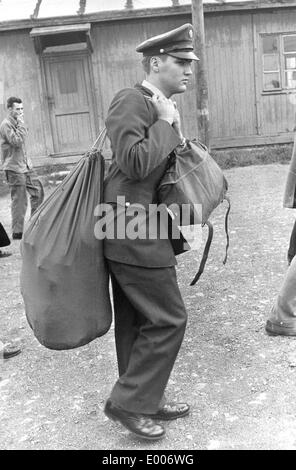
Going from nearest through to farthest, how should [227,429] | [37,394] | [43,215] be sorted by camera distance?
1. [43,215]
2. [227,429]
3. [37,394]

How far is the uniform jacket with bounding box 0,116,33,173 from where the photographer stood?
7.68m

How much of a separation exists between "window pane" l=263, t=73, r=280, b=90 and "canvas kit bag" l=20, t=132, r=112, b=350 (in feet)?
35.1

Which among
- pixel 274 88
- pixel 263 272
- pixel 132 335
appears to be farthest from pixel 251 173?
pixel 132 335

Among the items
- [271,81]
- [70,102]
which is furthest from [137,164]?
[271,81]

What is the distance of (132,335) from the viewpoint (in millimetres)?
3025

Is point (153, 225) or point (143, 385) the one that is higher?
point (153, 225)

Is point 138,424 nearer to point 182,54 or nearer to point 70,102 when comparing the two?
point 182,54

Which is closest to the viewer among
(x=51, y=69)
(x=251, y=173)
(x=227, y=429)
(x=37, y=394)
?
(x=227, y=429)

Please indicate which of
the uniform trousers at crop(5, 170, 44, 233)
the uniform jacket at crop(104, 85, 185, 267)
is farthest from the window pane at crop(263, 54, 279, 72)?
the uniform jacket at crop(104, 85, 185, 267)

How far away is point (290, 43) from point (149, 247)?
11134 millimetres

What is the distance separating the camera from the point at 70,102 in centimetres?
1242

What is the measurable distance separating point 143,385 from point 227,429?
548 millimetres

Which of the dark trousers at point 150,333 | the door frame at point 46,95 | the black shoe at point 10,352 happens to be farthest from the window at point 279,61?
the dark trousers at point 150,333

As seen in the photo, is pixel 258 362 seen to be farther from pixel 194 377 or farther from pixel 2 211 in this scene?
pixel 2 211
